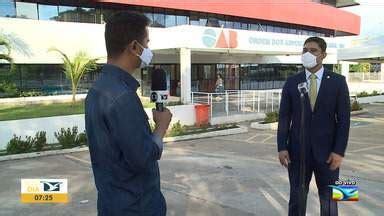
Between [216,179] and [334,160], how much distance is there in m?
3.37

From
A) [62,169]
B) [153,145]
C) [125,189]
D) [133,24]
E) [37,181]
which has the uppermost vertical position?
[133,24]

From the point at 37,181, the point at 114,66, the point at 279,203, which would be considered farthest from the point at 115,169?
the point at 279,203

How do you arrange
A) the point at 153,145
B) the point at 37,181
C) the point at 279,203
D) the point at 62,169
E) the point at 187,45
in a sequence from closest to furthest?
the point at 153,145 < the point at 37,181 < the point at 279,203 < the point at 62,169 < the point at 187,45

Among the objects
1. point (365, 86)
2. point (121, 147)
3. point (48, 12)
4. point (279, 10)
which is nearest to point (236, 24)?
point (279, 10)

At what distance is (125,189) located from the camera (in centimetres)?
220

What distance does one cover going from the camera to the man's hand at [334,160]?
3.74 metres

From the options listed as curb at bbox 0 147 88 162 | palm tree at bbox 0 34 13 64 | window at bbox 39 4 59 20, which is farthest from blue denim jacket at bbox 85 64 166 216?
window at bbox 39 4 59 20

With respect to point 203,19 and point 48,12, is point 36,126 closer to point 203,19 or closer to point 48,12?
point 48,12

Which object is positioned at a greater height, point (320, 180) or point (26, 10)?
point (26, 10)

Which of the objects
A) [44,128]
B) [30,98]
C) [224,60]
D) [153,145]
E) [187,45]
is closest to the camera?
[153,145]

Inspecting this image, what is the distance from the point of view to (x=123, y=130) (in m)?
2.04

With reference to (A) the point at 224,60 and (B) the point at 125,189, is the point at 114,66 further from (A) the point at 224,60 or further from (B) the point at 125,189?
(A) the point at 224,60

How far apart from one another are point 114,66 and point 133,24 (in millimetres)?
243

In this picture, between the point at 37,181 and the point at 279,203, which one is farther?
the point at 279,203
